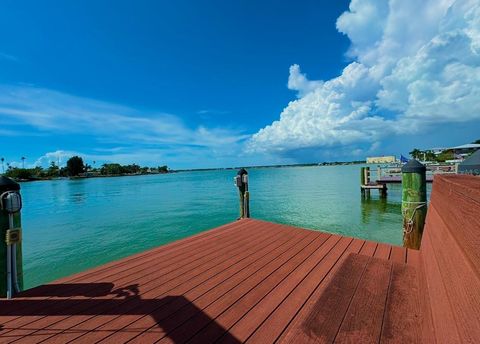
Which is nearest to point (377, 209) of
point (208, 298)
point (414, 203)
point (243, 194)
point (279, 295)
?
point (243, 194)

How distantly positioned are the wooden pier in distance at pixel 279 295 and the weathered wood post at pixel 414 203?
57 cm

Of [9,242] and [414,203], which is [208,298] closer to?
[9,242]

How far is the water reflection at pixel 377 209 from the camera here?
11719 millimetres

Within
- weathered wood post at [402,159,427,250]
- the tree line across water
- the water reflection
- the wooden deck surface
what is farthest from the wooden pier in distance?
the tree line across water

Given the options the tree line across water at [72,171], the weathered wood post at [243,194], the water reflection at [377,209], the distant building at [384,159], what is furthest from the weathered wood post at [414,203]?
the tree line across water at [72,171]

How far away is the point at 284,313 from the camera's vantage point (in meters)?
2.32

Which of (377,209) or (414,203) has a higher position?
(414,203)

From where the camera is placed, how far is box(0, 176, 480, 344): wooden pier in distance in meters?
1.30

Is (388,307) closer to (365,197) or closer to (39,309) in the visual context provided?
(39,309)

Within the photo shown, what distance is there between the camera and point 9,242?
2900 mm

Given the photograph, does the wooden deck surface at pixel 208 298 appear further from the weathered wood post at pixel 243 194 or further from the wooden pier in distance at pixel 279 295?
the weathered wood post at pixel 243 194

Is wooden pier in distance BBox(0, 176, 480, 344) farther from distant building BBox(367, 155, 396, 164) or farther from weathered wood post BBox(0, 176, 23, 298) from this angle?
distant building BBox(367, 155, 396, 164)

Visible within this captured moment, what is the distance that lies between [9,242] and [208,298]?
7.76 ft

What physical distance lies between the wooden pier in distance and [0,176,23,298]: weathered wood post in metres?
0.16
